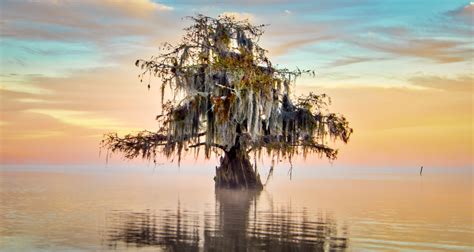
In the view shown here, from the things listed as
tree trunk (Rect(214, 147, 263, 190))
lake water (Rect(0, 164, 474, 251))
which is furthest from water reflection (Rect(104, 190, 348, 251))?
tree trunk (Rect(214, 147, 263, 190))

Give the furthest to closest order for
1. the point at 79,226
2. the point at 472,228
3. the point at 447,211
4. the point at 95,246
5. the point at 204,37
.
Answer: the point at 204,37 → the point at 447,211 → the point at 472,228 → the point at 79,226 → the point at 95,246

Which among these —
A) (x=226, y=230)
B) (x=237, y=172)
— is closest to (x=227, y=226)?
(x=226, y=230)

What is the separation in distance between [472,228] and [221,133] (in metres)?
15.2

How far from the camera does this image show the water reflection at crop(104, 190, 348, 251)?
15422mm

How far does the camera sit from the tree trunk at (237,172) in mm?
35500

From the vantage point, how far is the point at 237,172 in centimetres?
3584

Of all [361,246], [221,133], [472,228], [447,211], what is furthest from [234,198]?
[361,246]

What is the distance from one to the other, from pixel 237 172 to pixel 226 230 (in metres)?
17.8

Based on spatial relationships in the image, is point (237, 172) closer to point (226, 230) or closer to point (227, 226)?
point (227, 226)

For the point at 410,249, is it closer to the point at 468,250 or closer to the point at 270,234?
the point at 468,250

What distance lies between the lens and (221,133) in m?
33.2

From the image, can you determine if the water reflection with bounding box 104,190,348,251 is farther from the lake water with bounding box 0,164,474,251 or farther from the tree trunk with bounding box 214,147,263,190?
the tree trunk with bounding box 214,147,263,190

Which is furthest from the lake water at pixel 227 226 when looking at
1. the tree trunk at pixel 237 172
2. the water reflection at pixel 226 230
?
the tree trunk at pixel 237 172

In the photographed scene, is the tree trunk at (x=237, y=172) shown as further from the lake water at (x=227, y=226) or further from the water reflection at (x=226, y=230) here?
the water reflection at (x=226, y=230)
